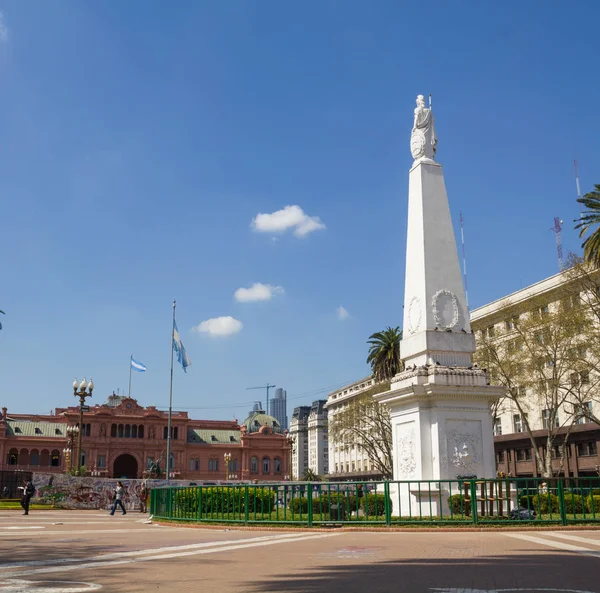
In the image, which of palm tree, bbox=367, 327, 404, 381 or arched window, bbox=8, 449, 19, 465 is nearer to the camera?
palm tree, bbox=367, 327, 404, 381

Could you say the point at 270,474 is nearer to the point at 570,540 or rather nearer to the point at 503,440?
the point at 503,440

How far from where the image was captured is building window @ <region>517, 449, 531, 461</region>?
58.2 m

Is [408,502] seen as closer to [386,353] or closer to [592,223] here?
[592,223]

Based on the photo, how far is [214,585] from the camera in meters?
8.31

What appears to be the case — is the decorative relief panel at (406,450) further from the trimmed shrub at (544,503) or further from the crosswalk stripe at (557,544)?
the crosswalk stripe at (557,544)

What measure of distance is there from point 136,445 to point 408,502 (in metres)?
77.7

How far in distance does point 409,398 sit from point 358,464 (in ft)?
267

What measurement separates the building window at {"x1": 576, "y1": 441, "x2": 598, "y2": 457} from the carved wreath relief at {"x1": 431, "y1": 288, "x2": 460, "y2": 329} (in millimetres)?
35799

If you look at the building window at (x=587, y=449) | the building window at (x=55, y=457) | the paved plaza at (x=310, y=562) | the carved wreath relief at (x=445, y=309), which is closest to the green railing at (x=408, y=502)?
the paved plaza at (x=310, y=562)

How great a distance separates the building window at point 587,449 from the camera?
50844 millimetres

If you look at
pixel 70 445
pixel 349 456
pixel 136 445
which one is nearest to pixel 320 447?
pixel 349 456

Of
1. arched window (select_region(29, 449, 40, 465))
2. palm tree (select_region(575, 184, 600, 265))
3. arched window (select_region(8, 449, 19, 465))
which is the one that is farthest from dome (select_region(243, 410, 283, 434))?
palm tree (select_region(575, 184, 600, 265))

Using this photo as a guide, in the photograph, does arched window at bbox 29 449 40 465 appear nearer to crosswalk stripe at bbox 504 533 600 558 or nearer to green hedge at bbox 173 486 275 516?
green hedge at bbox 173 486 275 516

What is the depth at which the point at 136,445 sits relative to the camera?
3590 inches
